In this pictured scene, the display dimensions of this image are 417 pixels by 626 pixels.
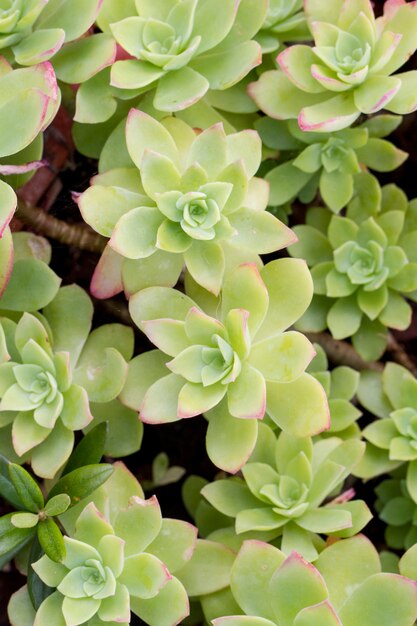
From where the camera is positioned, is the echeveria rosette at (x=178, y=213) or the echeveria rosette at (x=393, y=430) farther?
the echeveria rosette at (x=393, y=430)

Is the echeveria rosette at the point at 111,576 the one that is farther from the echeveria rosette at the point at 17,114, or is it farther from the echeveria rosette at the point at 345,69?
the echeveria rosette at the point at 345,69

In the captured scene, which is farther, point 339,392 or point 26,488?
point 339,392

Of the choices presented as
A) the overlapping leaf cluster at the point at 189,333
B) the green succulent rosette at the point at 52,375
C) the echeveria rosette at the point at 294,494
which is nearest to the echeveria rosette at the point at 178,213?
the overlapping leaf cluster at the point at 189,333

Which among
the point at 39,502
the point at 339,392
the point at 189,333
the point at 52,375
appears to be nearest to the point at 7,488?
the point at 39,502

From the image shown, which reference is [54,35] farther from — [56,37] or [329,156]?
[329,156]

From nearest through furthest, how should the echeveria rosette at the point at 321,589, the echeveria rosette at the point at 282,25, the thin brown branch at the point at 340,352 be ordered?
the echeveria rosette at the point at 321,589 < the echeveria rosette at the point at 282,25 < the thin brown branch at the point at 340,352

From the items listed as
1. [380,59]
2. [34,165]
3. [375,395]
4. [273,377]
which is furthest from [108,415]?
[380,59]
